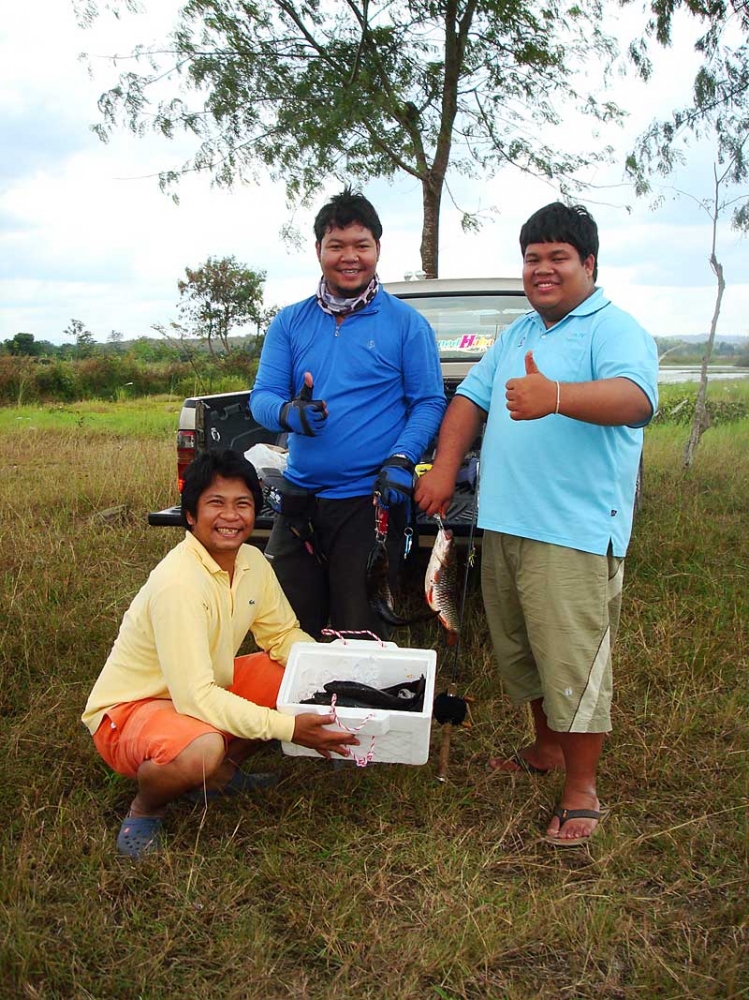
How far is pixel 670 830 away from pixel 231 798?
4.71 ft

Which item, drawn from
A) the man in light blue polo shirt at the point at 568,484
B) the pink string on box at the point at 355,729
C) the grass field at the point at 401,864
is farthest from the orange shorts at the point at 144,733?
the man in light blue polo shirt at the point at 568,484

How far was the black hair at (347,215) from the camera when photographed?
3.07m

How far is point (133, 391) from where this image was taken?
21031 millimetres

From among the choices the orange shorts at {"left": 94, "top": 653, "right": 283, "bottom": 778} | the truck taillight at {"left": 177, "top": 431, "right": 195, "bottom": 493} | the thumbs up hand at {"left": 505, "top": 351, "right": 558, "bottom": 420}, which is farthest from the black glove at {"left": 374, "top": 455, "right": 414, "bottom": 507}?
the truck taillight at {"left": 177, "top": 431, "right": 195, "bottom": 493}

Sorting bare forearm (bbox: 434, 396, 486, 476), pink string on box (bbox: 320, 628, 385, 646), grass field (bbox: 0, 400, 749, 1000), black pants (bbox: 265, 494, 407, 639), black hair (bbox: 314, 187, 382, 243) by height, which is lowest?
grass field (bbox: 0, 400, 749, 1000)

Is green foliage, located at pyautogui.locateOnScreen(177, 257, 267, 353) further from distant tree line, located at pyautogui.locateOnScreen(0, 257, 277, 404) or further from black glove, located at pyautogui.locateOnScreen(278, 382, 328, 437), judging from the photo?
black glove, located at pyautogui.locateOnScreen(278, 382, 328, 437)

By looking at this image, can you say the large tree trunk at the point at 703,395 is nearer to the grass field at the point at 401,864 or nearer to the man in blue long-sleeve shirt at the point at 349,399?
the grass field at the point at 401,864

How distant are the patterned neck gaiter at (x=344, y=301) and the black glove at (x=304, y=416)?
11.9 inches

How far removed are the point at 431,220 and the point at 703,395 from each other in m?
3.21

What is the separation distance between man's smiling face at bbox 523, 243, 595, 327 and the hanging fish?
0.80m

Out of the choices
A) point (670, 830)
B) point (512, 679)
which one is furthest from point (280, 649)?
point (670, 830)

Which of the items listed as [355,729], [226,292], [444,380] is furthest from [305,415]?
[226,292]

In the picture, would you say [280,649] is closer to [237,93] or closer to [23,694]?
[23,694]

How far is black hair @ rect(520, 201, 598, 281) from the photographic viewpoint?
2701mm
